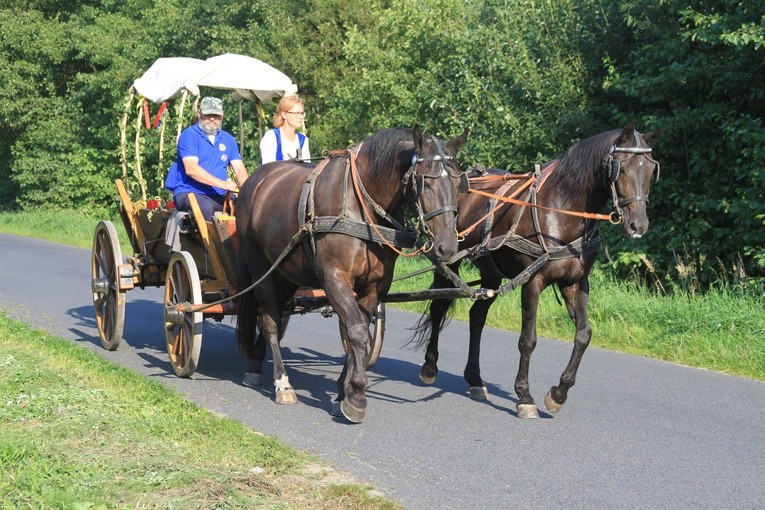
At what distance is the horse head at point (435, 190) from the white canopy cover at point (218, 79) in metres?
3.97

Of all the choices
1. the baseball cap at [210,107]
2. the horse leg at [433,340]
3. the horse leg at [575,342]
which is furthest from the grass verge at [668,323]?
the baseball cap at [210,107]

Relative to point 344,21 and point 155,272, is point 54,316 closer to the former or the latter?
point 155,272

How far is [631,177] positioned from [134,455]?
365 cm

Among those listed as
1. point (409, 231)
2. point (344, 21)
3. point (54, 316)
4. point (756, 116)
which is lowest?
point (54, 316)

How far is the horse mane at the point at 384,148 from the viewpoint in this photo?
678 centimetres

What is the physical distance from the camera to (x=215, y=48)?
85.7 ft

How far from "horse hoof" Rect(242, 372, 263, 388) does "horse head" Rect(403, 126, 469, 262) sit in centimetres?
247

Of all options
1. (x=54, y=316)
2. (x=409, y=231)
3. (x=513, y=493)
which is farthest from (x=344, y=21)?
(x=513, y=493)

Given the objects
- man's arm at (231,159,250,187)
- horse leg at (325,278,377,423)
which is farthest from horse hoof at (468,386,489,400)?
man's arm at (231,159,250,187)

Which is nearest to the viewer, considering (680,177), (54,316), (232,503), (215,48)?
(232,503)

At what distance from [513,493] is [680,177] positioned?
29.3 ft

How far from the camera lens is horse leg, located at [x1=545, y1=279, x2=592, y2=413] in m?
7.28

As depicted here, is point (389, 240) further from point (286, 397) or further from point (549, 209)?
point (286, 397)

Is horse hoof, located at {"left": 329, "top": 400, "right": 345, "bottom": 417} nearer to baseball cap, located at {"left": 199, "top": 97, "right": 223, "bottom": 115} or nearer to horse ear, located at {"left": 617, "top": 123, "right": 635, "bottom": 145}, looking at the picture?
horse ear, located at {"left": 617, "top": 123, "right": 635, "bottom": 145}
